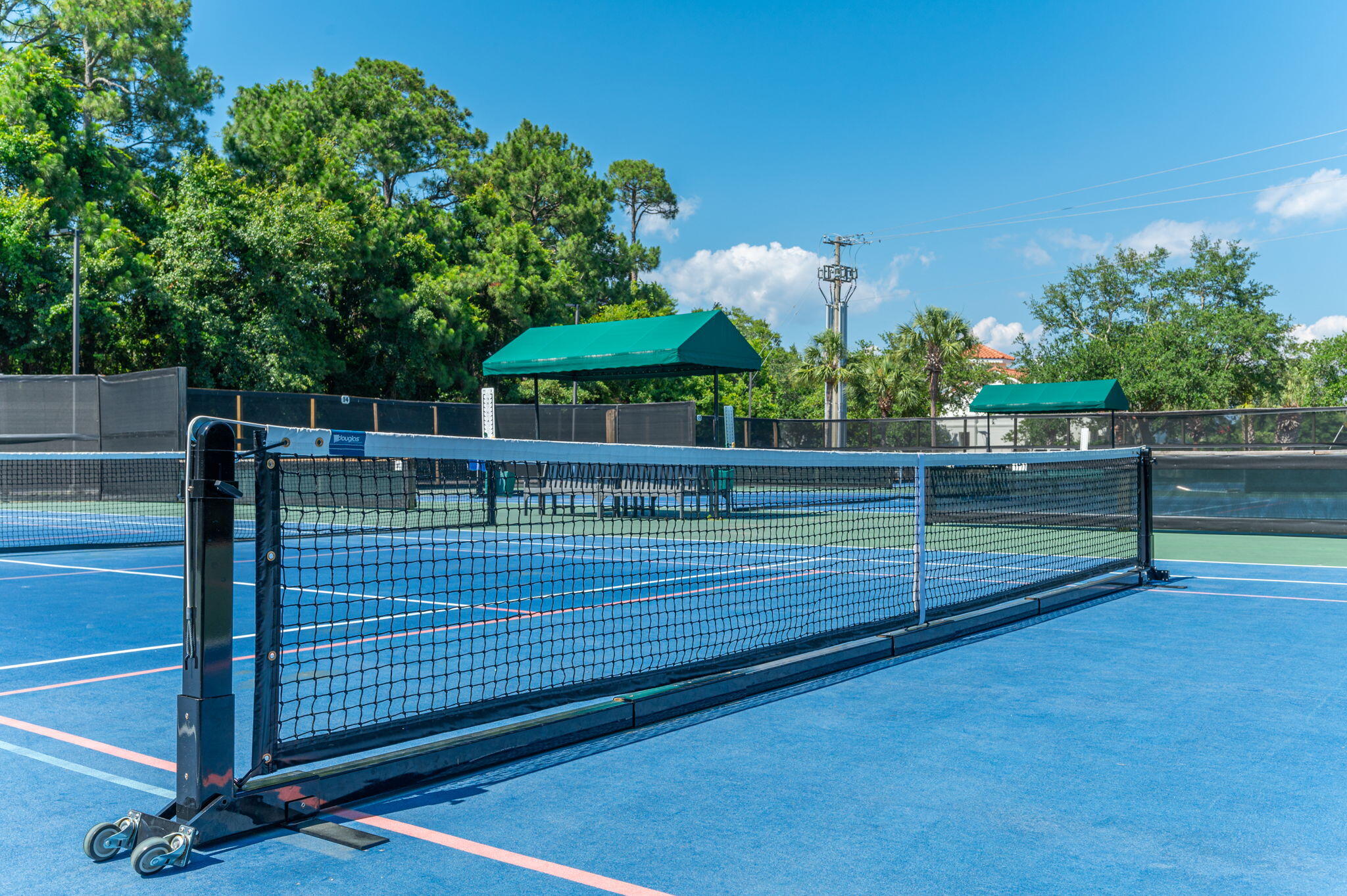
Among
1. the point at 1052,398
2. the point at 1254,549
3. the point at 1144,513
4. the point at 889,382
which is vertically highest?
the point at 889,382

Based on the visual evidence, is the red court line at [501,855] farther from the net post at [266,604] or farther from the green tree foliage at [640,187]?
the green tree foliage at [640,187]

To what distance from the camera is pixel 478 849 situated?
3.49m

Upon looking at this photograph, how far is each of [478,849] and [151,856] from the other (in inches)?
40.2

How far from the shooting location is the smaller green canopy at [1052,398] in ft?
101

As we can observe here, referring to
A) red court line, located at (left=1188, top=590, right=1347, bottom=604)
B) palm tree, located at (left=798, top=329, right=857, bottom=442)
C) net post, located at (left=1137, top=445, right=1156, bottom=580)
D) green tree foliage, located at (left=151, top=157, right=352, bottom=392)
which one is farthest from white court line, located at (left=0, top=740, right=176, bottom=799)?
palm tree, located at (left=798, top=329, right=857, bottom=442)

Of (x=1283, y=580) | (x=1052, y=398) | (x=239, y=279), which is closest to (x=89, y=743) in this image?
(x=1283, y=580)

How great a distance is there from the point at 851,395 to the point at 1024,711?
178ft

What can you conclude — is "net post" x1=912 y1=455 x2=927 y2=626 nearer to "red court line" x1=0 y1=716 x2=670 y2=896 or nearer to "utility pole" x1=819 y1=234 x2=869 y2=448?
"red court line" x1=0 y1=716 x2=670 y2=896

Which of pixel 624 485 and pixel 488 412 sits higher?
pixel 488 412

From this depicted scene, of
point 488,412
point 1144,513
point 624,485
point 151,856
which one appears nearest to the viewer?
point 151,856

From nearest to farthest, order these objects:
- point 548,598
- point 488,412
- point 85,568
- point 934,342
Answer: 1. point 548,598
2. point 85,568
3. point 488,412
4. point 934,342

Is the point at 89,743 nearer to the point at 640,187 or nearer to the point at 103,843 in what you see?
the point at 103,843

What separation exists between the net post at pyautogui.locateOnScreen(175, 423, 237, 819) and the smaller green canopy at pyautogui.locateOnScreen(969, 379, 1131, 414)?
28555 millimetres

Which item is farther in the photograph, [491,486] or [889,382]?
[889,382]
